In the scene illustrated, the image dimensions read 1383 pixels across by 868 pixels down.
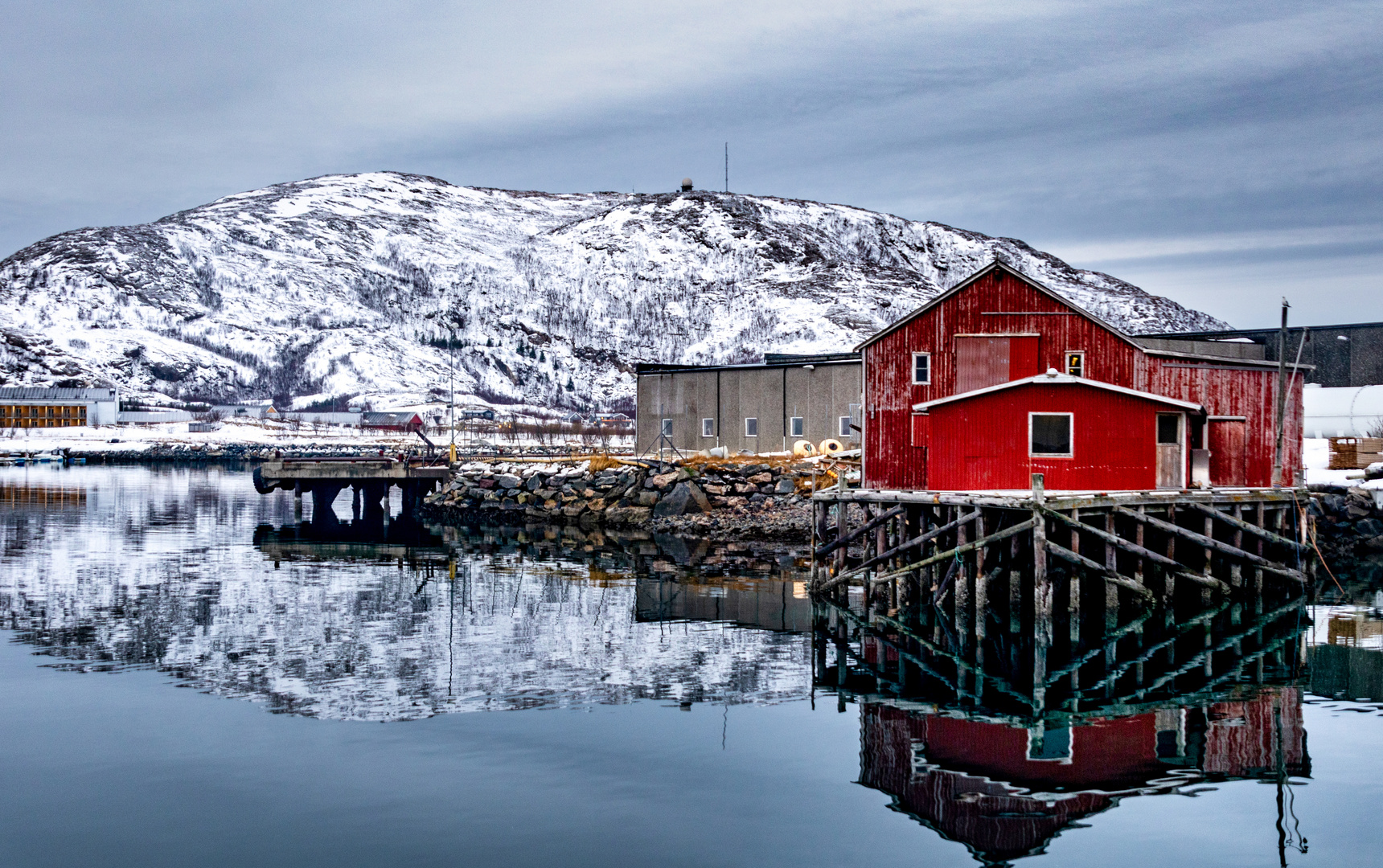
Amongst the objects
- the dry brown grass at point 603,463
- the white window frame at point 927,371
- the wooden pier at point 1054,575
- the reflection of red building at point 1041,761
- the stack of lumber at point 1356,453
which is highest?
the white window frame at point 927,371

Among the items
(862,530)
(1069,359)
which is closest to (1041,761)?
(862,530)

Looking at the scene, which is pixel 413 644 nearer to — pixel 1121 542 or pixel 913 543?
pixel 913 543

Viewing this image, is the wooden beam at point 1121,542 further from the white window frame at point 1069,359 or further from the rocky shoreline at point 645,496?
the rocky shoreline at point 645,496

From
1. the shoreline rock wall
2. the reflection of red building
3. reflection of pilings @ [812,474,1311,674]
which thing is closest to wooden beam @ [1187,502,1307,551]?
reflection of pilings @ [812,474,1311,674]

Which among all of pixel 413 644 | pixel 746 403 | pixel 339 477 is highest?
pixel 746 403

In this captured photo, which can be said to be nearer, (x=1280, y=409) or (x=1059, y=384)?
(x=1059, y=384)

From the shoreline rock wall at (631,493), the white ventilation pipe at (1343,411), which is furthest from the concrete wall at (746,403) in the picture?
the white ventilation pipe at (1343,411)

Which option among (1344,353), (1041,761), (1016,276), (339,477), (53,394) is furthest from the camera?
(53,394)

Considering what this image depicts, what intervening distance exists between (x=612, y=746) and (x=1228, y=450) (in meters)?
23.2

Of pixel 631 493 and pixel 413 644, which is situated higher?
pixel 631 493

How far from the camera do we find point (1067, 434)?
1168 inches

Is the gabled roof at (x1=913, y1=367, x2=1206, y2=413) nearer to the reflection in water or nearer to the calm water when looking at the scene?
the reflection in water

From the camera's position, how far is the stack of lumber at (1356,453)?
166 feet

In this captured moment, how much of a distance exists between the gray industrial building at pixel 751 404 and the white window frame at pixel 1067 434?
22535mm
